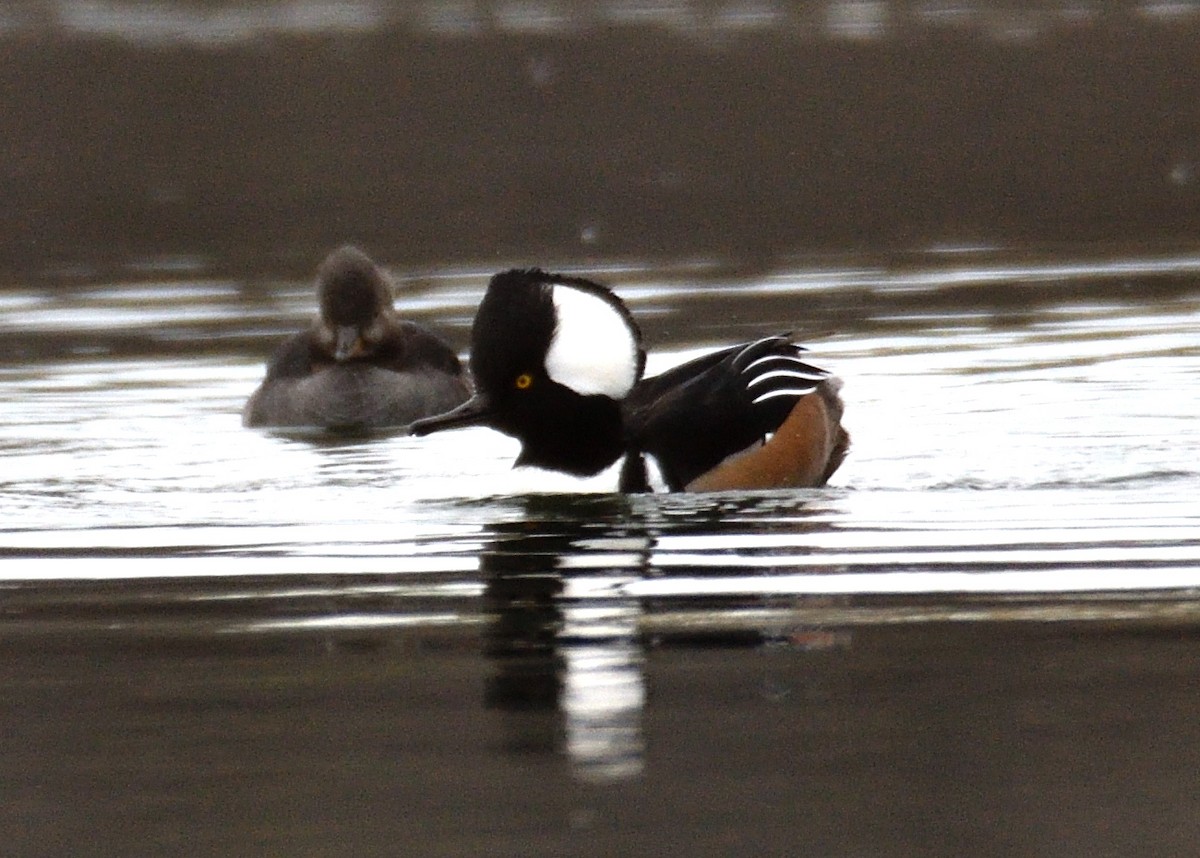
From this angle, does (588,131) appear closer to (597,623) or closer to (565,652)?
(597,623)

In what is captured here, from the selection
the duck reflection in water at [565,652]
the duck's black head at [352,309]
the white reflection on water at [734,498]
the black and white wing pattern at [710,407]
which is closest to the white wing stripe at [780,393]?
the black and white wing pattern at [710,407]

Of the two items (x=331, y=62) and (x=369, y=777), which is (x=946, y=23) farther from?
(x=369, y=777)

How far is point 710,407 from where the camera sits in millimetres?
9125

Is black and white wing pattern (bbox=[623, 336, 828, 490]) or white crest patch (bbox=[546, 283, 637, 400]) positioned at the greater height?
white crest patch (bbox=[546, 283, 637, 400])

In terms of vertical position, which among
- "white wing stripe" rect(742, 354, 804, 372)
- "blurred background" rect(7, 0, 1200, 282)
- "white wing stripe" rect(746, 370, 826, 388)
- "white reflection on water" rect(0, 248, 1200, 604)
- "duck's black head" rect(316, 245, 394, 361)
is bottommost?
"white reflection on water" rect(0, 248, 1200, 604)

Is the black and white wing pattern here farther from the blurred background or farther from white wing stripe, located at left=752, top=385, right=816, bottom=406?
the blurred background

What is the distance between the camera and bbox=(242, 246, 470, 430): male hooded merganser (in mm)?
12414

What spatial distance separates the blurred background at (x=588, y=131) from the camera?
20531 millimetres

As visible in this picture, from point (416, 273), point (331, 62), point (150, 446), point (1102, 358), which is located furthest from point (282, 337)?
point (331, 62)

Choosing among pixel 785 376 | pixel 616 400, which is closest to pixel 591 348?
pixel 616 400

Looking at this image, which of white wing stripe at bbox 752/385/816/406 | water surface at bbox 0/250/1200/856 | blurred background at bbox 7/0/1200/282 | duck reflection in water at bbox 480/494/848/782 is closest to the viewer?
water surface at bbox 0/250/1200/856

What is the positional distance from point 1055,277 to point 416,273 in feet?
15.5

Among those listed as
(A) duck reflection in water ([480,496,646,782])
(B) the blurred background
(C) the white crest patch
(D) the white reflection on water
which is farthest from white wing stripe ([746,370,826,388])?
(B) the blurred background

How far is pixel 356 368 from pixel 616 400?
392 cm
